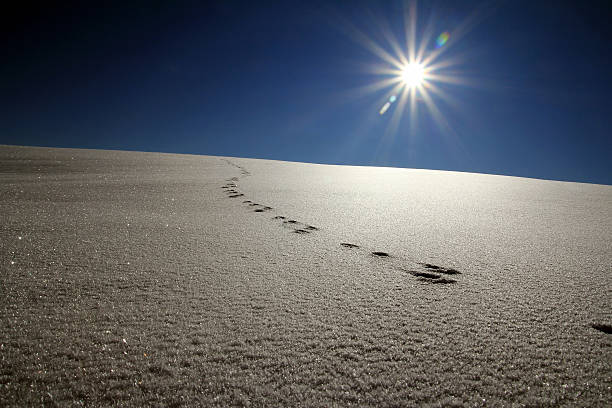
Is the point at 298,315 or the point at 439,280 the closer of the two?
the point at 298,315

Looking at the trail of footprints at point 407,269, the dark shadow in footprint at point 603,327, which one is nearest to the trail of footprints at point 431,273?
the trail of footprints at point 407,269

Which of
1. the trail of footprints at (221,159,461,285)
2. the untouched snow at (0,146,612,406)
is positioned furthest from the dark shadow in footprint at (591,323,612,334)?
the trail of footprints at (221,159,461,285)

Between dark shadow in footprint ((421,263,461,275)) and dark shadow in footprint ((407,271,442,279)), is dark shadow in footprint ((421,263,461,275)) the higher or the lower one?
the higher one

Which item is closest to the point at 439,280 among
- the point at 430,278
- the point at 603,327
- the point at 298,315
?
the point at 430,278

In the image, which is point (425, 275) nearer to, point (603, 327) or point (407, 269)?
point (407, 269)

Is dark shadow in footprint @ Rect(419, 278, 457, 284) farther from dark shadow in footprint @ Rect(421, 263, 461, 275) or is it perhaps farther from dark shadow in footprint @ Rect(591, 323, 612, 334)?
dark shadow in footprint @ Rect(591, 323, 612, 334)

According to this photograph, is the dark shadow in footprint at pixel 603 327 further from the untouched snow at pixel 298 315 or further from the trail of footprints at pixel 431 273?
the trail of footprints at pixel 431 273

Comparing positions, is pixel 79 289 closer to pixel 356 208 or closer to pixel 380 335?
pixel 380 335

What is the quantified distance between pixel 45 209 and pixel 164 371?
6.59ft

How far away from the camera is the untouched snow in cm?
58

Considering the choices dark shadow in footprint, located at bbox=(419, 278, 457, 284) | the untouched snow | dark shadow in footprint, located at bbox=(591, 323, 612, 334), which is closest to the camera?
the untouched snow

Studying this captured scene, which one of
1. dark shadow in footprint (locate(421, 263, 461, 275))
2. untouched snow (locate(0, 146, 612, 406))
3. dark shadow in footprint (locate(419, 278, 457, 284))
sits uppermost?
dark shadow in footprint (locate(421, 263, 461, 275))

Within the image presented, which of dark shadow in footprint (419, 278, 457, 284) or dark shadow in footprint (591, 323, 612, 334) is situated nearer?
dark shadow in footprint (591, 323, 612, 334)

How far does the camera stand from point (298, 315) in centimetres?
83
